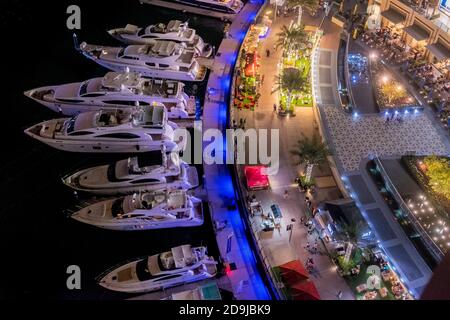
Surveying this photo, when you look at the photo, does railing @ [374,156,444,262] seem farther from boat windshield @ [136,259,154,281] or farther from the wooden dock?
Answer: the wooden dock

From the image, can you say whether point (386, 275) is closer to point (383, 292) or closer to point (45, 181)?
point (383, 292)

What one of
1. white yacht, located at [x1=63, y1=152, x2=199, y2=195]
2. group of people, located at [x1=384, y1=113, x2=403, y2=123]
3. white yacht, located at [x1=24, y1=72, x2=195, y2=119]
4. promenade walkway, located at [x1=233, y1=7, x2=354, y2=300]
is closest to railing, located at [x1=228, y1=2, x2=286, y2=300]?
promenade walkway, located at [x1=233, y1=7, x2=354, y2=300]

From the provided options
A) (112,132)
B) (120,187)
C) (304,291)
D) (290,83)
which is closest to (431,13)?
(290,83)

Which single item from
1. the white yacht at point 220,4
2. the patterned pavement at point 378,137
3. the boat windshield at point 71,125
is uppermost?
the white yacht at point 220,4

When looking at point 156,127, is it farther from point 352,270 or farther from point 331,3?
point 331,3

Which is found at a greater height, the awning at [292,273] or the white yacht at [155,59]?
the white yacht at [155,59]

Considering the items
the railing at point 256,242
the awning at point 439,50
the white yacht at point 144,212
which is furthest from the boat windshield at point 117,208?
the awning at point 439,50

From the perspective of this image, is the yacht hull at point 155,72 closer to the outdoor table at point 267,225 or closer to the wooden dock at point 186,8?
the wooden dock at point 186,8

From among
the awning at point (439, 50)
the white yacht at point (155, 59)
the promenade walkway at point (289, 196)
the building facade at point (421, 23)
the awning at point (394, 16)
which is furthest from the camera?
the awning at point (394, 16)
